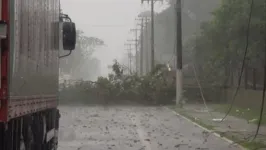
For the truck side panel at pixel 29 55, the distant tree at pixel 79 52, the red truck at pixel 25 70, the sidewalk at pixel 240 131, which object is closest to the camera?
the red truck at pixel 25 70

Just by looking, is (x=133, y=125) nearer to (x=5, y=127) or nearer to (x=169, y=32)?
(x=5, y=127)

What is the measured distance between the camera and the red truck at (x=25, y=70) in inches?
218

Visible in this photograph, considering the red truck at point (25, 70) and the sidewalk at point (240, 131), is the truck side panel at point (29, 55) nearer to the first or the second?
the red truck at point (25, 70)

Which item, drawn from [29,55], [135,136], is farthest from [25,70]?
[135,136]

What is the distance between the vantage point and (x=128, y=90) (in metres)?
41.8

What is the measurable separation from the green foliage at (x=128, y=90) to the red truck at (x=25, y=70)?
30337 millimetres

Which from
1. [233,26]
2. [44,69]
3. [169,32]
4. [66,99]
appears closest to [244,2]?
[233,26]

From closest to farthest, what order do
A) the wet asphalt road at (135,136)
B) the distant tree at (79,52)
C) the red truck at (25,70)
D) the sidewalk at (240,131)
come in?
the red truck at (25,70), the wet asphalt road at (135,136), the sidewalk at (240,131), the distant tree at (79,52)

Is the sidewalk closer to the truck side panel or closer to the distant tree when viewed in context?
the truck side panel

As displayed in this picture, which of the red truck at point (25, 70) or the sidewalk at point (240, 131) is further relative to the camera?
the sidewalk at point (240, 131)

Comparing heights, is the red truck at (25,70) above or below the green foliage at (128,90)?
above

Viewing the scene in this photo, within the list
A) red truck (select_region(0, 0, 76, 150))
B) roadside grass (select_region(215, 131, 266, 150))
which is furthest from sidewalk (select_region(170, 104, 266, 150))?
red truck (select_region(0, 0, 76, 150))

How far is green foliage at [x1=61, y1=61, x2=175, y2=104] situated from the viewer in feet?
135

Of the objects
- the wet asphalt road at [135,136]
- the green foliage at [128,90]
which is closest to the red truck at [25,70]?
the wet asphalt road at [135,136]
